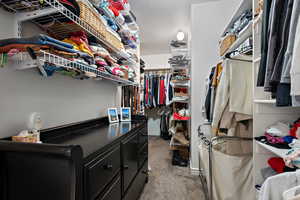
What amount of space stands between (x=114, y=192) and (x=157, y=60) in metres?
4.09

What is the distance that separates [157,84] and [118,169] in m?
3.25

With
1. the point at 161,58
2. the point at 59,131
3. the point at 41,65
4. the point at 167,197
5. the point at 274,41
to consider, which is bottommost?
the point at 167,197

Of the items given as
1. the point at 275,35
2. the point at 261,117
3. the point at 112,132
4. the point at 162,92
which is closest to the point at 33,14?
the point at 112,132

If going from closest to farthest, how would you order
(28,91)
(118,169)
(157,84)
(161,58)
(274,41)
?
(274,41), (28,91), (118,169), (157,84), (161,58)

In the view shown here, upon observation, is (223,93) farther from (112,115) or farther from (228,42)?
(112,115)

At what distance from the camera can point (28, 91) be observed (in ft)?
3.22

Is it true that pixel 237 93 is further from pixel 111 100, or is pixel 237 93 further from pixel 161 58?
pixel 161 58

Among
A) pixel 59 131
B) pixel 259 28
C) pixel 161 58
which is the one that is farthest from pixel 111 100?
pixel 161 58

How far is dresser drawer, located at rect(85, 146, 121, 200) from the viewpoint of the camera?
2.49 ft

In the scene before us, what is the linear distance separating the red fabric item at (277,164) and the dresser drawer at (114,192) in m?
1.05

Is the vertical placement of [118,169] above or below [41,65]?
below

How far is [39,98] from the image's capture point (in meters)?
1.06

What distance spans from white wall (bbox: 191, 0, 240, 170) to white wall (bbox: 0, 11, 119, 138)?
1.48 meters

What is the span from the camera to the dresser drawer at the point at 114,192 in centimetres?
92
